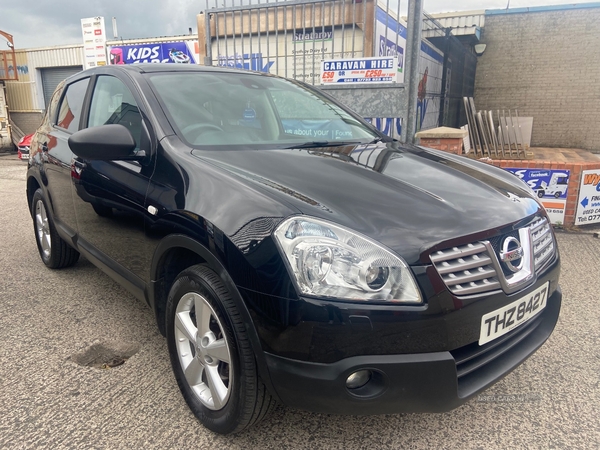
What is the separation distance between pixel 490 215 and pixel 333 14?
202 inches

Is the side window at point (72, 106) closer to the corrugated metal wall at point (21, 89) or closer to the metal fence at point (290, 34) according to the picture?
the metal fence at point (290, 34)

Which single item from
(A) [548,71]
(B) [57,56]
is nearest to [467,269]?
(A) [548,71]

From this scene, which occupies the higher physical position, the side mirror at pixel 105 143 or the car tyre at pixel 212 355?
the side mirror at pixel 105 143

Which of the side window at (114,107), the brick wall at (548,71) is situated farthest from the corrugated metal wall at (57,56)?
the side window at (114,107)

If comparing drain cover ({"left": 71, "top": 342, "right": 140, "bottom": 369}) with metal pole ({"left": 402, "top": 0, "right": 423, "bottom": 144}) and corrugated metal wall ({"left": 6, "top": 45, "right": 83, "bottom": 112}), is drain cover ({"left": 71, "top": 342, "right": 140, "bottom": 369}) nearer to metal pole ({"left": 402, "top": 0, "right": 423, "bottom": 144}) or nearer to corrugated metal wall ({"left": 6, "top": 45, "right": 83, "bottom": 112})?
metal pole ({"left": 402, "top": 0, "right": 423, "bottom": 144})

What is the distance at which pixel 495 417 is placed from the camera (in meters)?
2.18

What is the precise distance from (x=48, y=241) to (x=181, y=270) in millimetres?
2460

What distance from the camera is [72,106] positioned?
352 centimetres

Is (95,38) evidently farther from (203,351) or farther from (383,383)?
(383,383)

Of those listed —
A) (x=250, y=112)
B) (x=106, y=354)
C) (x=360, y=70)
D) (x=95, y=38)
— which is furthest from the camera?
(x=95, y=38)

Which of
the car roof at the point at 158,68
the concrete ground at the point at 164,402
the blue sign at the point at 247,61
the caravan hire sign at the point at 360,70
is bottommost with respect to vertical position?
the concrete ground at the point at 164,402

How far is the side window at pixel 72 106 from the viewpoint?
3359 millimetres

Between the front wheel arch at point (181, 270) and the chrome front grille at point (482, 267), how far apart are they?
0.71 m

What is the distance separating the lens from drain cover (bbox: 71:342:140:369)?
8.61ft
